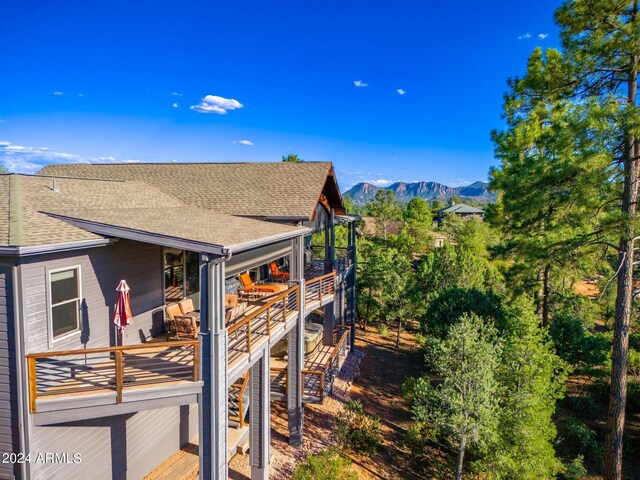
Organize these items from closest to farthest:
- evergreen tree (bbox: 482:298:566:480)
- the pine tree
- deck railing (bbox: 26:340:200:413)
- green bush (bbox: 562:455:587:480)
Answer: deck railing (bbox: 26:340:200:413)
evergreen tree (bbox: 482:298:566:480)
the pine tree
green bush (bbox: 562:455:587:480)

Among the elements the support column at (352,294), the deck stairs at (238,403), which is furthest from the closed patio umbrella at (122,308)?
the support column at (352,294)

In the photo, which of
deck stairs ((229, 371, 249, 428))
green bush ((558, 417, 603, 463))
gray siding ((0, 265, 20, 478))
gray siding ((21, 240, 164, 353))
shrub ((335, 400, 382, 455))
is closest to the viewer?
gray siding ((0, 265, 20, 478))

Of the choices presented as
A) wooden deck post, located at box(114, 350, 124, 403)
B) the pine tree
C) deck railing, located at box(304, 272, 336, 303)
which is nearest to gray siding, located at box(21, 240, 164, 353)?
wooden deck post, located at box(114, 350, 124, 403)

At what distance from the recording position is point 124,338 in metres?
9.05

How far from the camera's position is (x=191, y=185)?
16.2m

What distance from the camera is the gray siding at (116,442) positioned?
732 centimetres

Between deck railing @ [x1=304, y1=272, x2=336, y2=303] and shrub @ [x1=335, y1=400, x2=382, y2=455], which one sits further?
deck railing @ [x1=304, y1=272, x2=336, y2=303]

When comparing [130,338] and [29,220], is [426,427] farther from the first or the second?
[29,220]

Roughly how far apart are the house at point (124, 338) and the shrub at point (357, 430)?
5.72 feet

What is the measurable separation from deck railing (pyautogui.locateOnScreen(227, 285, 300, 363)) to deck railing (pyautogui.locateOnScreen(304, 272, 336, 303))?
6.60ft

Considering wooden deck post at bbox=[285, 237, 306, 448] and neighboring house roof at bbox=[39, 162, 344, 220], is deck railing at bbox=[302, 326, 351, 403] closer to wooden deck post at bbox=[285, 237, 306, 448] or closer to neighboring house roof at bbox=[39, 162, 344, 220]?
wooden deck post at bbox=[285, 237, 306, 448]

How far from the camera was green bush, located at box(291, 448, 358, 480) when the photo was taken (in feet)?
33.3

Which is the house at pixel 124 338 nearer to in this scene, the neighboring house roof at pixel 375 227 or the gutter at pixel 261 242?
the gutter at pixel 261 242

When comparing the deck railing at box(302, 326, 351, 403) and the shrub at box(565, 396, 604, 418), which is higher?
the deck railing at box(302, 326, 351, 403)
